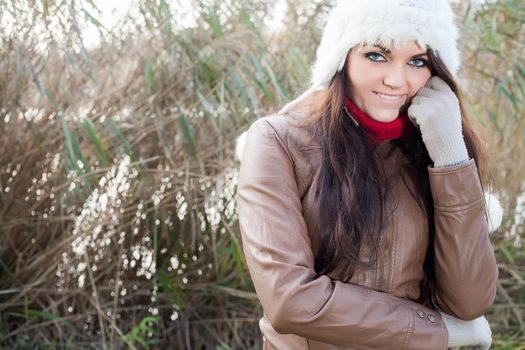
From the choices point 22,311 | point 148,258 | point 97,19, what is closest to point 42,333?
point 22,311

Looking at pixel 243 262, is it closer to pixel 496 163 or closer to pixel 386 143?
pixel 496 163

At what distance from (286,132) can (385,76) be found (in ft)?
0.85

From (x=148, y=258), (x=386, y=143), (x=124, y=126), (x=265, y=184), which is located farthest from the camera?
(x=148, y=258)

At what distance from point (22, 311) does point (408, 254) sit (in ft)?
7.52

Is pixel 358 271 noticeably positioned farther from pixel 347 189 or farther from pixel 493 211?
pixel 493 211

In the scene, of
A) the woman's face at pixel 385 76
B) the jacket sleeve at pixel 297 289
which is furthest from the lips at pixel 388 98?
the jacket sleeve at pixel 297 289

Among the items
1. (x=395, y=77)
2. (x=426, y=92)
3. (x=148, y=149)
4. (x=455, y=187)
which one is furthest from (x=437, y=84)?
(x=148, y=149)

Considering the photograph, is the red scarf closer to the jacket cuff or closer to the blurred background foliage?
the jacket cuff

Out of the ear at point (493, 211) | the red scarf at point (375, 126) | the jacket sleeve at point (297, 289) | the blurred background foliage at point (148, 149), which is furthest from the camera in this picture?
the blurred background foliage at point (148, 149)

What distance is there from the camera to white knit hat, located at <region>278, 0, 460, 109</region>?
71.6 inches

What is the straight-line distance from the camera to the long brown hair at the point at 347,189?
1808 millimetres

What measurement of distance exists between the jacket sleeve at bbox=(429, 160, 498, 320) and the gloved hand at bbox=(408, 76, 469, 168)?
0.03 meters

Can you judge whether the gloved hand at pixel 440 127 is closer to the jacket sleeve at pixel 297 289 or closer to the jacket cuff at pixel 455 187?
the jacket cuff at pixel 455 187

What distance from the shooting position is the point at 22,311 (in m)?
3.62
